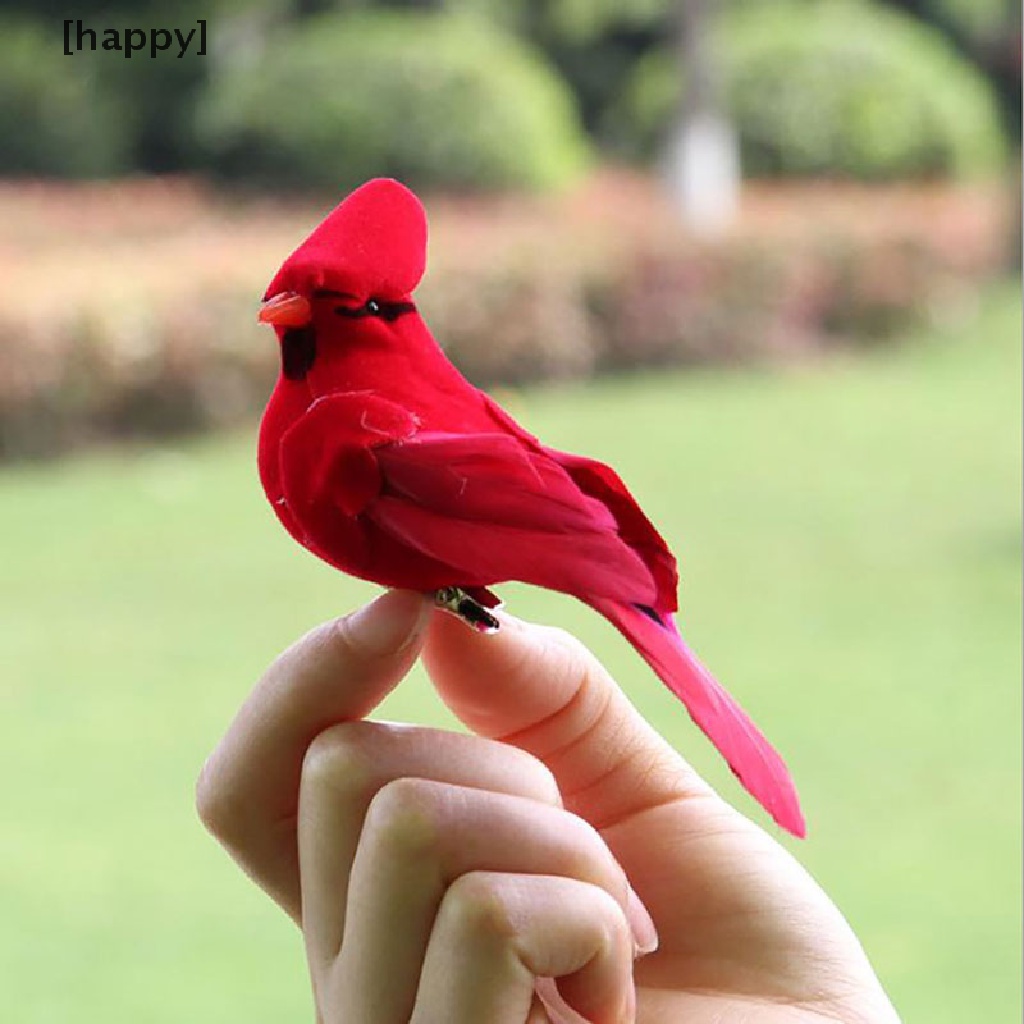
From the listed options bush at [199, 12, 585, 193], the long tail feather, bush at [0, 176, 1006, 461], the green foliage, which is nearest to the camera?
the long tail feather

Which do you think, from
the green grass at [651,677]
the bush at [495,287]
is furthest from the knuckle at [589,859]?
the bush at [495,287]

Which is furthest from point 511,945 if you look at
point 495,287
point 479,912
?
point 495,287

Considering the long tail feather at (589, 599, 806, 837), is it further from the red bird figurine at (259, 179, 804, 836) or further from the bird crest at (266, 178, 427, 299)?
the bird crest at (266, 178, 427, 299)

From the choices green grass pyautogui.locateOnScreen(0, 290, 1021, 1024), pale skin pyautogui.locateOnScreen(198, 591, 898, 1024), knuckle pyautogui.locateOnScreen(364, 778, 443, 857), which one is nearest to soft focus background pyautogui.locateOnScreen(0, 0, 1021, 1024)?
green grass pyautogui.locateOnScreen(0, 290, 1021, 1024)

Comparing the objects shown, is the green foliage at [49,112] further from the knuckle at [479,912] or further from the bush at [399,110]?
the knuckle at [479,912]

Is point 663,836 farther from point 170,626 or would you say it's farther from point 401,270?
point 170,626
